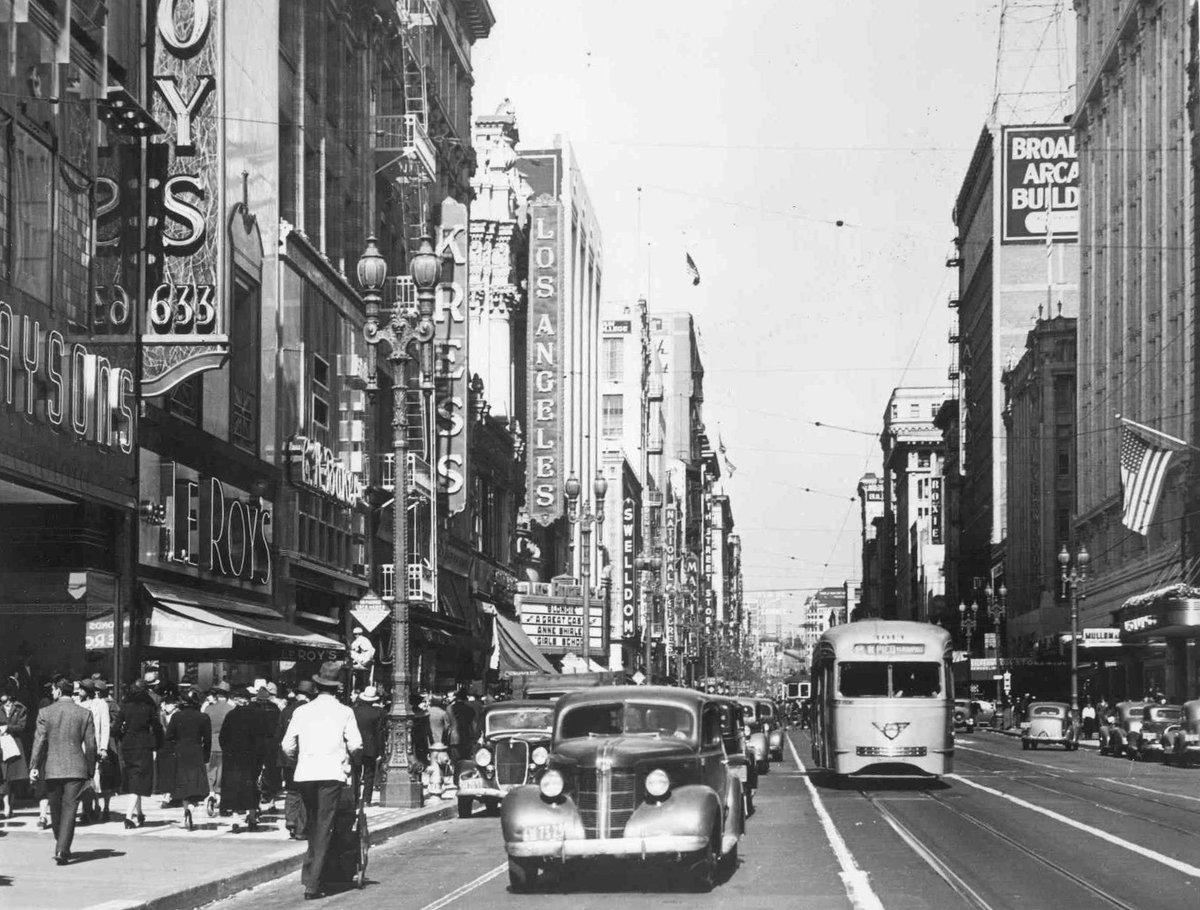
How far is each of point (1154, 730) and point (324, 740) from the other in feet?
140

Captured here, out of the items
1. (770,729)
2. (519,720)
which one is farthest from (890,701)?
(770,729)

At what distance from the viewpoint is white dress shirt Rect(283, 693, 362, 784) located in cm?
1727

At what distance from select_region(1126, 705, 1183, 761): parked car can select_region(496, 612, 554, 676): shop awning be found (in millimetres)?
20606

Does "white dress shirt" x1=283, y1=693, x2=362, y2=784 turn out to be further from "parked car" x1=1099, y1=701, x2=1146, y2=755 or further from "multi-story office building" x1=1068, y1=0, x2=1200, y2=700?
"multi-story office building" x1=1068, y1=0, x2=1200, y2=700

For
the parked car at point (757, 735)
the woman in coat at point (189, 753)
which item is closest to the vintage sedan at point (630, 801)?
the woman in coat at point (189, 753)

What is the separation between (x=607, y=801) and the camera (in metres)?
17.8

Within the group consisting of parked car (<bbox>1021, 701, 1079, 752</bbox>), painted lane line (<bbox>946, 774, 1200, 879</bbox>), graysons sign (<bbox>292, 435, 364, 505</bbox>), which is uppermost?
graysons sign (<bbox>292, 435, 364, 505</bbox>)

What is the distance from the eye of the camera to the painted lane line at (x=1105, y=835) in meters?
19.7

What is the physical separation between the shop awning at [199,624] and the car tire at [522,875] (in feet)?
52.7

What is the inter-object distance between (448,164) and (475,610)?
1688 centimetres

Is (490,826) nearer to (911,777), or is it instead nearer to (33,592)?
(33,592)

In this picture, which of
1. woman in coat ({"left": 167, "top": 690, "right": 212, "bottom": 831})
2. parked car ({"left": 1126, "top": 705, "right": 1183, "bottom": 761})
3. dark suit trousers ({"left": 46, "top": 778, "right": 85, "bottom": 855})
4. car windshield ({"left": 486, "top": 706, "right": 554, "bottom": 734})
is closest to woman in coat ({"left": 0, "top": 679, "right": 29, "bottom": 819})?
woman in coat ({"left": 167, "top": 690, "right": 212, "bottom": 831})

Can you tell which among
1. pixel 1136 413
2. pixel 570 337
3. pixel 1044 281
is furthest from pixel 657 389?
pixel 1136 413

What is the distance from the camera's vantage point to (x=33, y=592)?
30.4 m
